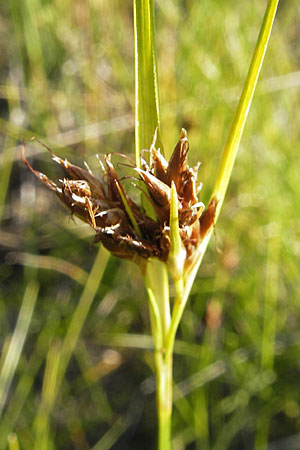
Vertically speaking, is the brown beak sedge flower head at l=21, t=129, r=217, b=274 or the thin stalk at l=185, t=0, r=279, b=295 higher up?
the thin stalk at l=185, t=0, r=279, b=295

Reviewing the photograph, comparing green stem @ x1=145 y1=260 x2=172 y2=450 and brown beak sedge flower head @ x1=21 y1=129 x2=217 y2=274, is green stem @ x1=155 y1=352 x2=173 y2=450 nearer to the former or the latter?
green stem @ x1=145 y1=260 x2=172 y2=450

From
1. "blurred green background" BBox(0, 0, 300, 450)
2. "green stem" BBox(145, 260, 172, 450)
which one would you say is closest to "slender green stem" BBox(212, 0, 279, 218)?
"green stem" BBox(145, 260, 172, 450)

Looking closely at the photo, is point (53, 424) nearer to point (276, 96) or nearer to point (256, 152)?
point (256, 152)

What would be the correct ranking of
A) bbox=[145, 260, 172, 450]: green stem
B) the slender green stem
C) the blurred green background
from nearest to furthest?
the slender green stem → bbox=[145, 260, 172, 450]: green stem → the blurred green background

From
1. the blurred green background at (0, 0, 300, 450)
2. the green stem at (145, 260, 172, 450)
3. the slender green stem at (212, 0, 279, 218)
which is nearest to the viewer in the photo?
the slender green stem at (212, 0, 279, 218)

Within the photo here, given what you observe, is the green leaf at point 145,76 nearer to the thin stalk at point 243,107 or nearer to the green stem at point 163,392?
the thin stalk at point 243,107

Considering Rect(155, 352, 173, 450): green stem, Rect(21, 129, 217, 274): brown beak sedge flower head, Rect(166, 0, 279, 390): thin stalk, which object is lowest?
Rect(155, 352, 173, 450): green stem

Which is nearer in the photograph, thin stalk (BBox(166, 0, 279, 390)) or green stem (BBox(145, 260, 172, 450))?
thin stalk (BBox(166, 0, 279, 390))
